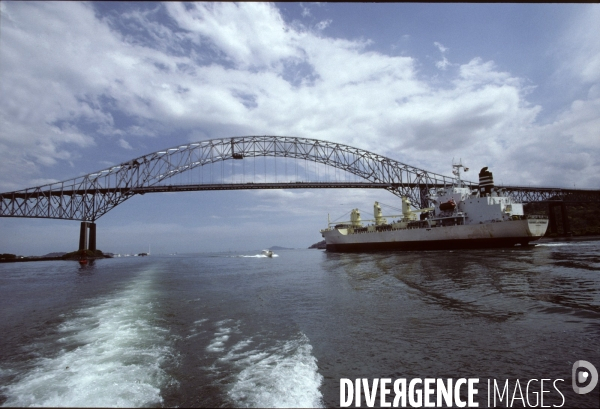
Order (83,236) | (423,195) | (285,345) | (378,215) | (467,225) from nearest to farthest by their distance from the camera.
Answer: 1. (285,345)
2. (467,225)
3. (378,215)
4. (83,236)
5. (423,195)

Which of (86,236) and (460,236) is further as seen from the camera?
(86,236)

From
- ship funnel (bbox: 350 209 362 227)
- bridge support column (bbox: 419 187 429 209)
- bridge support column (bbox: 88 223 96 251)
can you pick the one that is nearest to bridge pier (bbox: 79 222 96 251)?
bridge support column (bbox: 88 223 96 251)

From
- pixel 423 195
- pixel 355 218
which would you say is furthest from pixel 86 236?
pixel 423 195

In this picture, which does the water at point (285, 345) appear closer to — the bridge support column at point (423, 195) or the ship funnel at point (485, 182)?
the ship funnel at point (485, 182)

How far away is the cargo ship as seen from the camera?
3566cm

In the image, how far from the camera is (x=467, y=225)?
1486 inches

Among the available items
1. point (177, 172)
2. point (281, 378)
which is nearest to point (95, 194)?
point (177, 172)

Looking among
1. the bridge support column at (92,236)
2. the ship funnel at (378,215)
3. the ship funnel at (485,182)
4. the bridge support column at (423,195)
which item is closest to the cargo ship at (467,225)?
the ship funnel at (485,182)

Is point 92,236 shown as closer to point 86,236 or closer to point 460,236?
point 86,236

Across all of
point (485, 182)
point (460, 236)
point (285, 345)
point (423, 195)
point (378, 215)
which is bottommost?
point (285, 345)

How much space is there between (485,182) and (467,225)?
262 inches

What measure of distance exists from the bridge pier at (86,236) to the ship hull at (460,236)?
182 ft

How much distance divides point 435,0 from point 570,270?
63.6 feet

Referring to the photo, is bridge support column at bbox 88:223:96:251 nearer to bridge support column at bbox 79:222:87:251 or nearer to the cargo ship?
bridge support column at bbox 79:222:87:251
